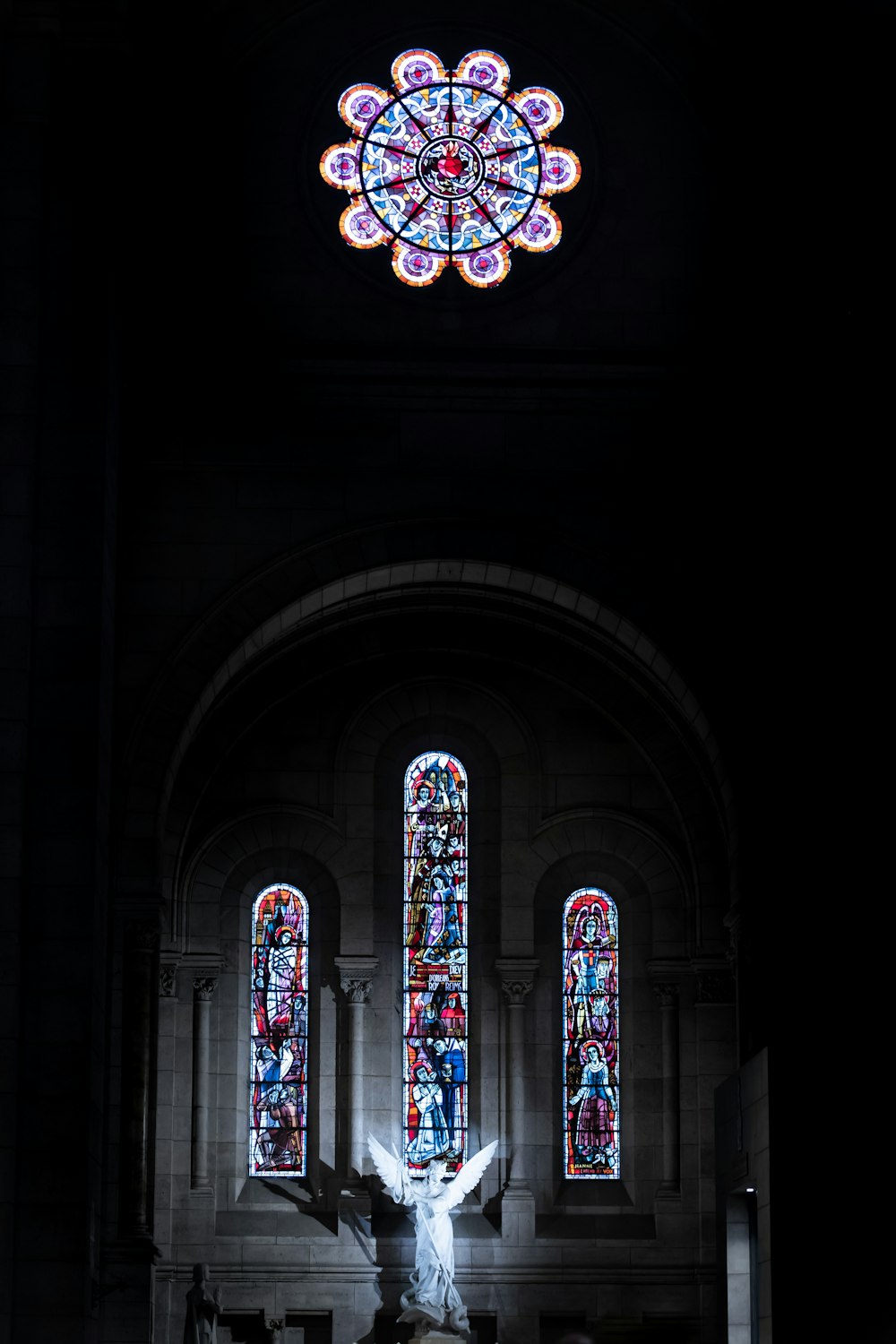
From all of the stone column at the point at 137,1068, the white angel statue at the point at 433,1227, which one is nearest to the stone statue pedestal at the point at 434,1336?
the white angel statue at the point at 433,1227

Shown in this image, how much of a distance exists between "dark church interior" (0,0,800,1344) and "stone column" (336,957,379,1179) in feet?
0.19

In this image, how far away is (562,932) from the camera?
972 inches

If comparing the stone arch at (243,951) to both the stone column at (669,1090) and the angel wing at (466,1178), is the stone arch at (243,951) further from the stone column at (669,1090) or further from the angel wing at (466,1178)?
the stone column at (669,1090)

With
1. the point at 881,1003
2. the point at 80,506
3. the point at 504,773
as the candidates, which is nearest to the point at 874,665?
the point at 881,1003

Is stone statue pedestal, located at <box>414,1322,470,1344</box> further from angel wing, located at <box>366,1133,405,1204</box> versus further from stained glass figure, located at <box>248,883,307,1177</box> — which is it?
stained glass figure, located at <box>248,883,307,1177</box>

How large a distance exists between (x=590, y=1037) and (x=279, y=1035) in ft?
10.7

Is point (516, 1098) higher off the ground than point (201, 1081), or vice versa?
point (201, 1081)

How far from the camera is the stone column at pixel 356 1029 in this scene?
23.8 m

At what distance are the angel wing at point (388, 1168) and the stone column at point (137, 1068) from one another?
145 inches

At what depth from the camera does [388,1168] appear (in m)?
23.3

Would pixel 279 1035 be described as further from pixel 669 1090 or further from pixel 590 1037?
pixel 669 1090

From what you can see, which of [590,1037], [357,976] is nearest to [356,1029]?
[357,976]

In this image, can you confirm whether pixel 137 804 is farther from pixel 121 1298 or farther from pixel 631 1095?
pixel 631 1095

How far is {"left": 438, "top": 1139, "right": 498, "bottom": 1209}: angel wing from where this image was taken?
75.3ft
